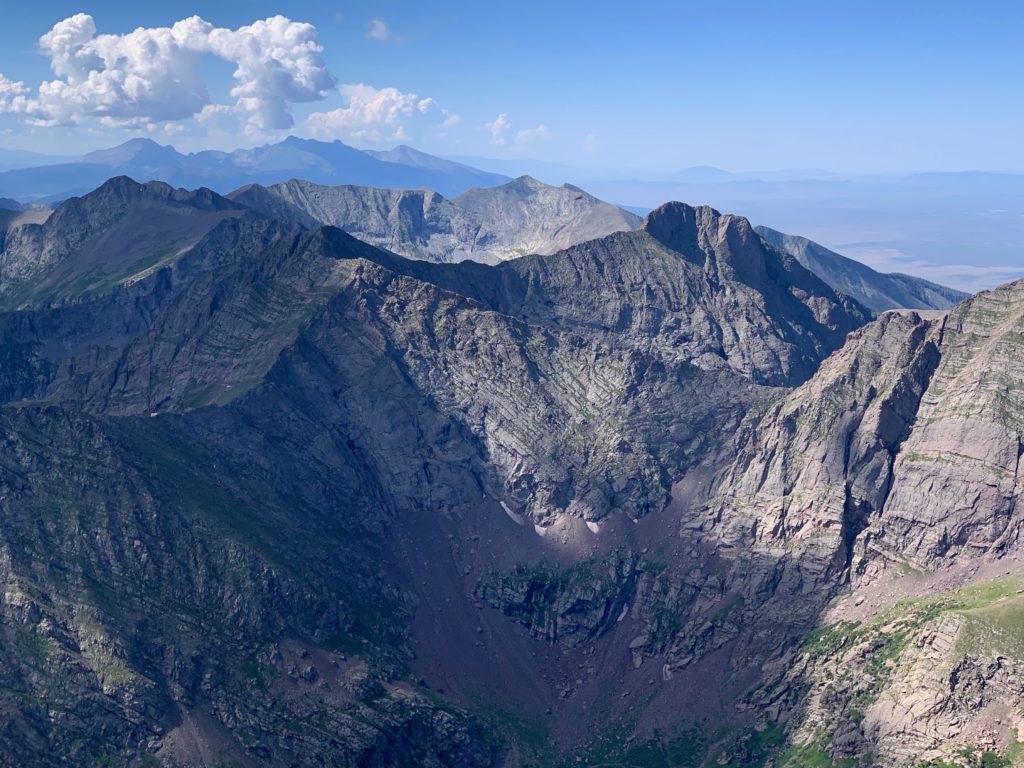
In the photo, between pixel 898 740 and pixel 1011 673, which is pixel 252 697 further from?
pixel 1011 673

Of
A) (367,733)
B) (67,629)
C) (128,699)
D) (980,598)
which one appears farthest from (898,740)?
(67,629)

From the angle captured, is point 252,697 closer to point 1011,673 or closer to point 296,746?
point 296,746

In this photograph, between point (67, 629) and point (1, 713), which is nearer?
point (1, 713)

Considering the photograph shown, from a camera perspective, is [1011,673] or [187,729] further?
[187,729]

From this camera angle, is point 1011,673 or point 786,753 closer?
point 1011,673

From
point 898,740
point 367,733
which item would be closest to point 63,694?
point 367,733

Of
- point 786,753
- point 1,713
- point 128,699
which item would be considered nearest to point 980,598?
point 786,753

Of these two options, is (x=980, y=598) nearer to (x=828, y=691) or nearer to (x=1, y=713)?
(x=828, y=691)

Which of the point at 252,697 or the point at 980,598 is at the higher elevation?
the point at 980,598
